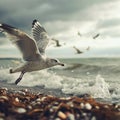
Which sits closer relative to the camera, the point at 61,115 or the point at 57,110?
the point at 61,115

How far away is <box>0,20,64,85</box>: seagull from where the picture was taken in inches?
471

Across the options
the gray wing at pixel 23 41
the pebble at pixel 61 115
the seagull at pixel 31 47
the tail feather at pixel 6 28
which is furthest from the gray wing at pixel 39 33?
the pebble at pixel 61 115

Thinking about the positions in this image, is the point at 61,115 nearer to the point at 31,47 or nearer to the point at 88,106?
the point at 88,106

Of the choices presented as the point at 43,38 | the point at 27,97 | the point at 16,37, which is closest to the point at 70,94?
the point at 43,38

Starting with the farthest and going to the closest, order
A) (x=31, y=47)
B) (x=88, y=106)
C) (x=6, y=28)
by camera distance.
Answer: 1. (x=31, y=47)
2. (x=6, y=28)
3. (x=88, y=106)

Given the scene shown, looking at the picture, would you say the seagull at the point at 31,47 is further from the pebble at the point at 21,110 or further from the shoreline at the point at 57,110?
the pebble at the point at 21,110

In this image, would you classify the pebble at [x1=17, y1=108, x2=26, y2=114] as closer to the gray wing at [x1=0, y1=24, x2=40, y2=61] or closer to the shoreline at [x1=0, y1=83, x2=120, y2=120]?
the shoreline at [x1=0, y1=83, x2=120, y2=120]

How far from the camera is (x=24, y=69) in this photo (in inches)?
575

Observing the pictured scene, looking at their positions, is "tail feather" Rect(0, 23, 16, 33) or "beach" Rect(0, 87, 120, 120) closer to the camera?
"beach" Rect(0, 87, 120, 120)

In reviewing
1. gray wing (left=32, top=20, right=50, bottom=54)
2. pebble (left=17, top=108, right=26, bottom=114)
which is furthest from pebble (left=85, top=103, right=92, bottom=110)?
gray wing (left=32, top=20, right=50, bottom=54)

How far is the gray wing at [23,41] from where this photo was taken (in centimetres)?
1156

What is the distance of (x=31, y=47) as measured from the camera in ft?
43.2

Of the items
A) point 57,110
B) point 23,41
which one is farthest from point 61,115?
point 23,41

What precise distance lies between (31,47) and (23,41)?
2.08 ft
